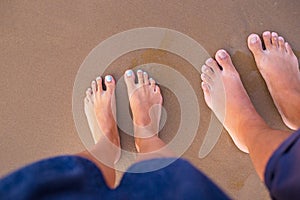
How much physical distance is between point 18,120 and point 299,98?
858 mm

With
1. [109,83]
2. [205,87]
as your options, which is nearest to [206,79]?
[205,87]

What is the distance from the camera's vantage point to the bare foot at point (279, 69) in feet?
3.93

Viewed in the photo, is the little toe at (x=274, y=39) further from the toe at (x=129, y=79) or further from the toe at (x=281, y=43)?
the toe at (x=129, y=79)

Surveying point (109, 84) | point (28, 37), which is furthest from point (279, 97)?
point (28, 37)

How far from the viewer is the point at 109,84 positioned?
4.14ft

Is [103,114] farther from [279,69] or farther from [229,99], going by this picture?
[279,69]

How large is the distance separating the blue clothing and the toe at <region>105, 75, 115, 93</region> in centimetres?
48

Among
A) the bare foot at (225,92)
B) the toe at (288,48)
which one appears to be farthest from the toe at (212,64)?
the toe at (288,48)

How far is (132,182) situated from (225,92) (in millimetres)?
598

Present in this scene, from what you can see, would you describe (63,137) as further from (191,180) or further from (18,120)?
(191,180)

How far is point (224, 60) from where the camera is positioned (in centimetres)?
123

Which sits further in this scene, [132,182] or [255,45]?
[255,45]

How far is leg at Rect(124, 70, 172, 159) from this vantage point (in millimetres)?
1241

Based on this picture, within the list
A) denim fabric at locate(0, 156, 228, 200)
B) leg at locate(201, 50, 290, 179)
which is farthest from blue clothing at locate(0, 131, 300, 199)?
leg at locate(201, 50, 290, 179)
